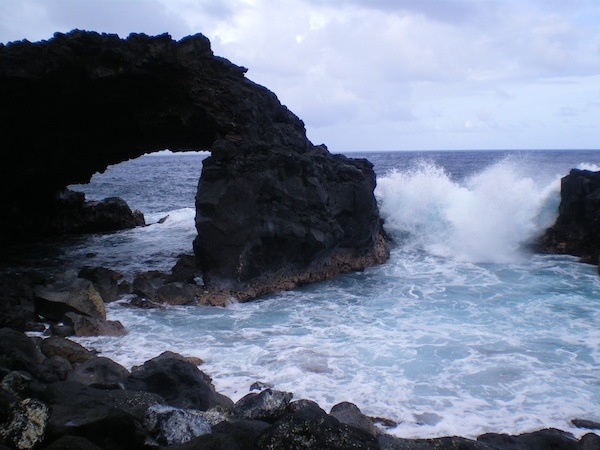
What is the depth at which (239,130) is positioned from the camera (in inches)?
553

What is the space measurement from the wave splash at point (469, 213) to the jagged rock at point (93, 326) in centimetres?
1129

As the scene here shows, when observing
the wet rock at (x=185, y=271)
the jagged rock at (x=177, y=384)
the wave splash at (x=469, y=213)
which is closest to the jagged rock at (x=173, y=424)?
the jagged rock at (x=177, y=384)

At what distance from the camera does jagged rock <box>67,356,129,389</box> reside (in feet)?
22.1

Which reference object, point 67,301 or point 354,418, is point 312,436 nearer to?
point 354,418

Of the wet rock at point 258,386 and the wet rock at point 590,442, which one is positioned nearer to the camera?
the wet rock at point 590,442

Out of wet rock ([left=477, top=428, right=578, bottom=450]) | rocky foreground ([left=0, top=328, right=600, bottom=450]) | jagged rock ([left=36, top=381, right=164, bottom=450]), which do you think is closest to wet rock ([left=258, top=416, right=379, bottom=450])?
rocky foreground ([left=0, top=328, right=600, bottom=450])

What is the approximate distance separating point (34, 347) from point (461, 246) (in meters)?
13.9

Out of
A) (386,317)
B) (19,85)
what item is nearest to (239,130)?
(19,85)

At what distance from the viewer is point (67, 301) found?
9.88 meters

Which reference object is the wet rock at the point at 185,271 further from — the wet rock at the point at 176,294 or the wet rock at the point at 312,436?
the wet rock at the point at 312,436

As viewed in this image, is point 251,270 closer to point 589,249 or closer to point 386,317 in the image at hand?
point 386,317

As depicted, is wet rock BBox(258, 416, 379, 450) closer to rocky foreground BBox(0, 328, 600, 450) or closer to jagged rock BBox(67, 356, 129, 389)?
rocky foreground BBox(0, 328, 600, 450)

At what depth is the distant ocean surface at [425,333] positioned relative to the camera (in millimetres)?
7098

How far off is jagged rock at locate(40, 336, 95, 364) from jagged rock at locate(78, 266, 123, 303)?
3.71 meters
